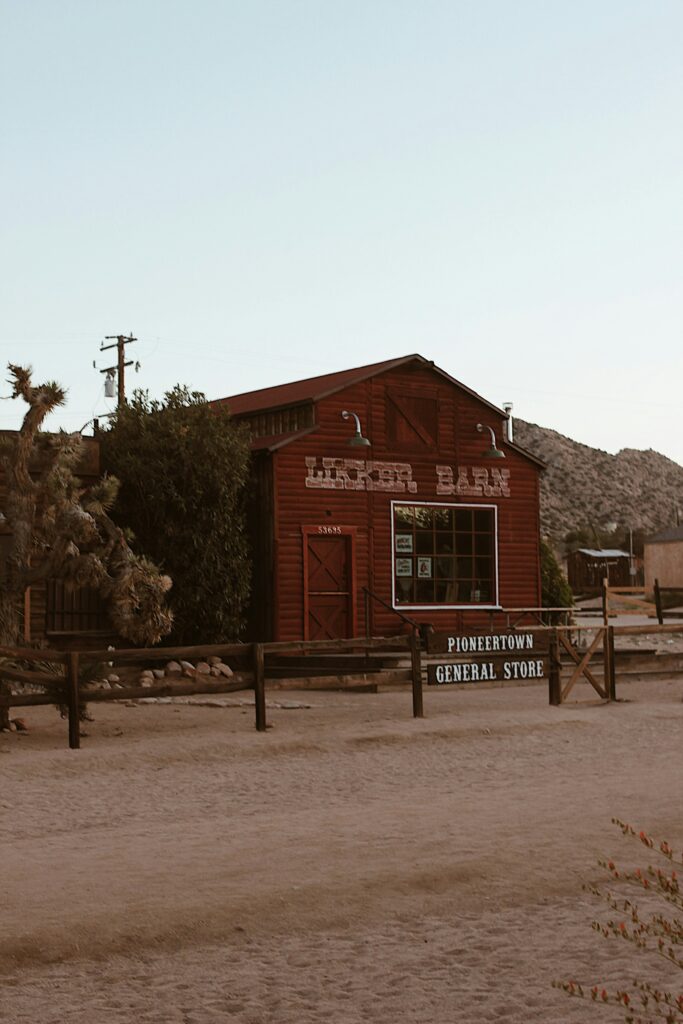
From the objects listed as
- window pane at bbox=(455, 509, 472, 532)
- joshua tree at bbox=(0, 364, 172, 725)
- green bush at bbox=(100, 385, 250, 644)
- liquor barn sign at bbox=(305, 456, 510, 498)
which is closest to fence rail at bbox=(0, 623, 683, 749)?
joshua tree at bbox=(0, 364, 172, 725)

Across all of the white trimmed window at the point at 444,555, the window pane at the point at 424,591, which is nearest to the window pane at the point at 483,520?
the white trimmed window at the point at 444,555

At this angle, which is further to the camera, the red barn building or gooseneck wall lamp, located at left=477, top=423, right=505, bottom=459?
gooseneck wall lamp, located at left=477, top=423, right=505, bottom=459

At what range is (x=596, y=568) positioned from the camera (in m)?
72.1

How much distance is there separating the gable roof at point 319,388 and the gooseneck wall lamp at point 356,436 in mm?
545

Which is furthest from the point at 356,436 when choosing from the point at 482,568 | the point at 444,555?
the point at 482,568

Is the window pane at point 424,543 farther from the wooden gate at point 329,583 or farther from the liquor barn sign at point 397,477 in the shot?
the wooden gate at point 329,583

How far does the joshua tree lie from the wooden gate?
7409mm

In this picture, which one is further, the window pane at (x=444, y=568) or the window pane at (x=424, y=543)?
the window pane at (x=444, y=568)

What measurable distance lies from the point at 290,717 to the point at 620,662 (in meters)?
5.62

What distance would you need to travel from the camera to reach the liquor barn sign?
→ 25484mm

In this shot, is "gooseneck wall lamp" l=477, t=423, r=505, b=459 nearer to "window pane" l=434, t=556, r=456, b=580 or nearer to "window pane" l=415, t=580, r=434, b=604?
"window pane" l=434, t=556, r=456, b=580

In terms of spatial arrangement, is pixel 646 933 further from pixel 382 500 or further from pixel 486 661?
pixel 382 500

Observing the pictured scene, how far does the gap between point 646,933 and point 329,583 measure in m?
19.3

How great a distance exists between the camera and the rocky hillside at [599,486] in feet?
360
